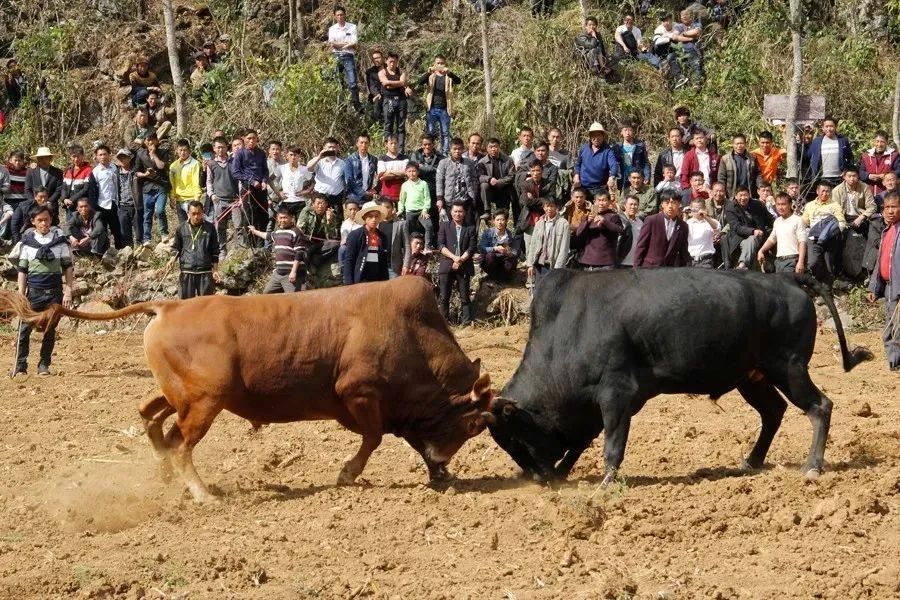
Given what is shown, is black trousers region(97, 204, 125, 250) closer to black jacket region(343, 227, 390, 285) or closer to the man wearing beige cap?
black jacket region(343, 227, 390, 285)

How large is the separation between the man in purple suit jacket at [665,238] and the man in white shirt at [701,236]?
2.47 feet

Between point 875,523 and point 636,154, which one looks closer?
point 875,523

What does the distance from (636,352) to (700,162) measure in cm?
854

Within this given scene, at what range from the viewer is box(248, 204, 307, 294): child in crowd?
52.2ft

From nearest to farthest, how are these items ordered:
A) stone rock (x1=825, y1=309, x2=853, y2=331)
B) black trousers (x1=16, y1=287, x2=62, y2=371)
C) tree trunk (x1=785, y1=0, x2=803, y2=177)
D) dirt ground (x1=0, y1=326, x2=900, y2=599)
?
dirt ground (x1=0, y1=326, x2=900, y2=599)
black trousers (x1=16, y1=287, x2=62, y2=371)
stone rock (x1=825, y1=309, x2=853, y2=331)
tree trunk (x1=785, y1=0, x2=803, y2=177)

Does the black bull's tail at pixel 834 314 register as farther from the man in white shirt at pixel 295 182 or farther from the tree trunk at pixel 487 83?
the tree trunk at pixel 487 83

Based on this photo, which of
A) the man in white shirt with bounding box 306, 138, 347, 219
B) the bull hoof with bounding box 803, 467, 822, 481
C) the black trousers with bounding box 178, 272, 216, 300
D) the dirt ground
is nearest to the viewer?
the dirt ground

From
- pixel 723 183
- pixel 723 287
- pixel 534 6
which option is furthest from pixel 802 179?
pixel 723 287

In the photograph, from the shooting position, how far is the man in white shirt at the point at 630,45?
2203cm

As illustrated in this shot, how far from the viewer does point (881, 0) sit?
2242 cm

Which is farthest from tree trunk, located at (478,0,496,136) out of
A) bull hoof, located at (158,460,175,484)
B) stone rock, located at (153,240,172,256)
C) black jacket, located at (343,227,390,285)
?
bull hoof, located at (158,460,175,484)

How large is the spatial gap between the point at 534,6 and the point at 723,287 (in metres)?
15.8

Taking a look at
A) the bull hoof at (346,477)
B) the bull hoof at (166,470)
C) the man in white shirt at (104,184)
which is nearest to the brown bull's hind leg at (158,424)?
the bull hoof at (166,470)

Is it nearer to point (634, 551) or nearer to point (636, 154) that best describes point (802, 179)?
point (636, 154)
